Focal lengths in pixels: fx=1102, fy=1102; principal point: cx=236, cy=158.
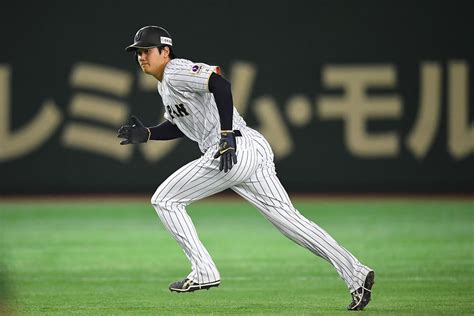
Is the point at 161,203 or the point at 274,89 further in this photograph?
the point at 274,89

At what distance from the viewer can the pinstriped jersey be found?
24.7 feet

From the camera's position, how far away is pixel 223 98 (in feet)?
24.4

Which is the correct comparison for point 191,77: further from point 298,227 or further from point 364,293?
point 364,293

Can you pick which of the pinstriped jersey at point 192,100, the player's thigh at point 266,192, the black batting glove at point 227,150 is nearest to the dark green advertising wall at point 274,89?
the pinstriped jersey at point 192,100

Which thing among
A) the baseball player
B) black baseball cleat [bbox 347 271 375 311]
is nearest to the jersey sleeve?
the baseball player

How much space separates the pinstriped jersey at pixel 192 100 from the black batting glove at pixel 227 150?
1.05 ft

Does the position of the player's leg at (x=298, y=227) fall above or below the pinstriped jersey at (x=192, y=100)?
below

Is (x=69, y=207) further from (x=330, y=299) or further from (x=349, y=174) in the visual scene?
(x=330, y=299)

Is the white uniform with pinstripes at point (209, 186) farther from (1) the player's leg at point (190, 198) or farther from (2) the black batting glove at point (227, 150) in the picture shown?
(2) the black batting glove at point (227, 150)

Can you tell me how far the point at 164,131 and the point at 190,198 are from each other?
690mm

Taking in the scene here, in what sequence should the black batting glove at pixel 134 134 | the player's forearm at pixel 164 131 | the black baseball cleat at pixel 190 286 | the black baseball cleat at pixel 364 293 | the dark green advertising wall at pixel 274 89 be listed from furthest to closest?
1. the dark green advertising wall at pixel 274 89
2. the player's forearm at pixel 164 131
3. the black batting glove at pixel 134 134
4. the black baseball cleat at pixel 190 286
5. the black baseball cleat at pixel 364 293

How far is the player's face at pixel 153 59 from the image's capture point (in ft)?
25.5

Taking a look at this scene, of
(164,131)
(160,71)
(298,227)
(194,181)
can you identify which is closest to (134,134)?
(164,131)

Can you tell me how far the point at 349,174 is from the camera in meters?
18.1
